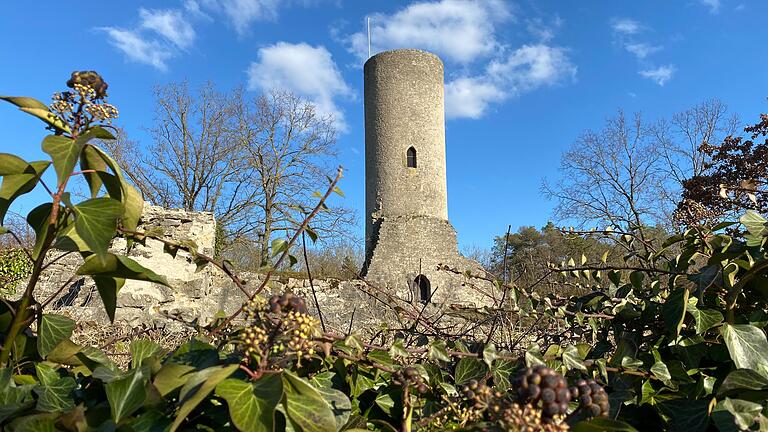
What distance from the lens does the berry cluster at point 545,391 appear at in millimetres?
593

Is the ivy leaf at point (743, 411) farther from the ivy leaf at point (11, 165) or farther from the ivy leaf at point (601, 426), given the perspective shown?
the ivy leaf at point (11, 165)

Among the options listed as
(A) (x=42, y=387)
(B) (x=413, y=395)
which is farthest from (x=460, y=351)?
(A) (x=42, y=387)

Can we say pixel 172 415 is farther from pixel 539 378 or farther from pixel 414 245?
pixel 414 245

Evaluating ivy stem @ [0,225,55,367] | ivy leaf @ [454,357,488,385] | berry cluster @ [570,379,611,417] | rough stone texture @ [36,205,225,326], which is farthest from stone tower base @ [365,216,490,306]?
berry cluster @ [570,379,611,417]

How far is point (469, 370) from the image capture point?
1.01 metres

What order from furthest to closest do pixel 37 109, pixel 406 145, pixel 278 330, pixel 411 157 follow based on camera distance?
pixel 411 157 → pixel 406 145 → pixel 37 109 → pixel 278 330

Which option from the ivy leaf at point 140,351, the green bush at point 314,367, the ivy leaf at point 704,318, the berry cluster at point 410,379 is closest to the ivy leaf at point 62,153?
the green bush at point 314,367

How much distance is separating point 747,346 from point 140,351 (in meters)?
1.12

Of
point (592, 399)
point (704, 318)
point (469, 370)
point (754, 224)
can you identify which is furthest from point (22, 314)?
point (754, 224)

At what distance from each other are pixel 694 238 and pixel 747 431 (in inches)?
33.7

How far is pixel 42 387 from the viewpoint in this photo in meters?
0.85

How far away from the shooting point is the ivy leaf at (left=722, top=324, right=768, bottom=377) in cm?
94

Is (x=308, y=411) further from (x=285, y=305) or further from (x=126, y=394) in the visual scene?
(x=126, y=394)

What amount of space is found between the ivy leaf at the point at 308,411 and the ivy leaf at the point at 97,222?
1.11 ft
